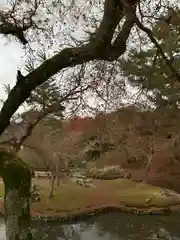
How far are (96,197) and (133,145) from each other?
4864 millimetres

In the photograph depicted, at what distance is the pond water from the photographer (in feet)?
44.9

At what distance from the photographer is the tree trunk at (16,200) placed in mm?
3209

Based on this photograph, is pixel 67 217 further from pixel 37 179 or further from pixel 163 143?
pixel 163 143

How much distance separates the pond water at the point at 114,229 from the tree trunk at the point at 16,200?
10.2 metres

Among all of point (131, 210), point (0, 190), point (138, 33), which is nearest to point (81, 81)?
point (138, 33)

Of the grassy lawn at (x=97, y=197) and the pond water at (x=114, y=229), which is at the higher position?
the grassy lawn at (x=97, y=197)

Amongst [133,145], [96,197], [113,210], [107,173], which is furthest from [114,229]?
[107,173]

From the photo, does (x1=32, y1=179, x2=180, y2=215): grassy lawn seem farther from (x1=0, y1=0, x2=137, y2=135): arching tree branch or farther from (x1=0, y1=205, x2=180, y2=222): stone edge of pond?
(x1=0, y1=0, x2=137, y2=135): arching tree branch

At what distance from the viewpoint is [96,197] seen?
58.7 ft

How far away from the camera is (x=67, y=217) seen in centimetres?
1552

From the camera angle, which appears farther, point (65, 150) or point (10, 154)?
point (65, 150)

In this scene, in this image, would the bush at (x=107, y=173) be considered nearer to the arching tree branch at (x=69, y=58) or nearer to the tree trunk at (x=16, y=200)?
the tree trunk at (x=16, y=200)

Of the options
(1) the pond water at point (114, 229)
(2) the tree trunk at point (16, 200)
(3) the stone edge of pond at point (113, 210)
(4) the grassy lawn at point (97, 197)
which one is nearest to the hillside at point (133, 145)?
(4) the grassy lawn at point (97, 197)

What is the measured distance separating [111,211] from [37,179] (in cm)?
457
